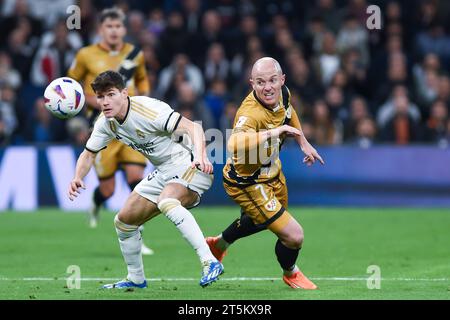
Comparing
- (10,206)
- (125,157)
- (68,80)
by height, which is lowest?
(10,206)

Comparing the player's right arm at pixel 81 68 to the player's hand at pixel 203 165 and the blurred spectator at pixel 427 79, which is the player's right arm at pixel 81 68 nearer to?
the player's hand at pixel 203 165

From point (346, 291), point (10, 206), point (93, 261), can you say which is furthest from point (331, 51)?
point (346, 291)

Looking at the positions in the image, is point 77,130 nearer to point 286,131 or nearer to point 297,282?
point 297,282

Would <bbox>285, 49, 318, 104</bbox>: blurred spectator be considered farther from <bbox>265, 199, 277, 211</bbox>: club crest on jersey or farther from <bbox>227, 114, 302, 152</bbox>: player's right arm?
<bbox>227, 114, 302, 152</bbox>: player's right arm

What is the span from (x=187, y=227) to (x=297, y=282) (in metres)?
1.15

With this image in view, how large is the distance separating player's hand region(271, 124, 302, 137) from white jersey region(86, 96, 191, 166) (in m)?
0.94

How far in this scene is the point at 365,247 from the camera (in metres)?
13.1

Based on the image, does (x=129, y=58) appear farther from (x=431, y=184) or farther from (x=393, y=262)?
(x=431, y=184)

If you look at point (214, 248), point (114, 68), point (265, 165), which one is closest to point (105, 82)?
point (265, 165)

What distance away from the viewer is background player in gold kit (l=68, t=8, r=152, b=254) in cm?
1268

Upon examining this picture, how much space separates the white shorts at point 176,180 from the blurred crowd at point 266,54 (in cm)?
862

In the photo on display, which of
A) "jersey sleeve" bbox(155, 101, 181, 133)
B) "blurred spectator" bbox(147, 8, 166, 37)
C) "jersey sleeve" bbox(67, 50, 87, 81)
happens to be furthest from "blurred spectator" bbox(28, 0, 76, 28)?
"jersey sleeve" bbox(155, 101, 181, 133)
